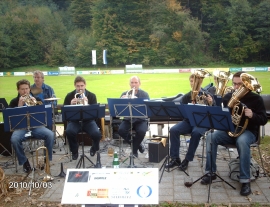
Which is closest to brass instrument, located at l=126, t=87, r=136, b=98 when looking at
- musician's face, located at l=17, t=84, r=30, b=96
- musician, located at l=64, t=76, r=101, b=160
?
musician, located at l=64, t=76, r=101, b=160

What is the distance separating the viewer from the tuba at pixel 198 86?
4.84 meters

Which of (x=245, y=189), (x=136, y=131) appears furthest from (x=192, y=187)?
(x=136, y=131)

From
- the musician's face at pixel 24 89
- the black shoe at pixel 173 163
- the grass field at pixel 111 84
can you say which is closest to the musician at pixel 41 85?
the musician's face at pixel 24 89

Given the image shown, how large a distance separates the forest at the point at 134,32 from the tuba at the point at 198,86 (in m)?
7.78

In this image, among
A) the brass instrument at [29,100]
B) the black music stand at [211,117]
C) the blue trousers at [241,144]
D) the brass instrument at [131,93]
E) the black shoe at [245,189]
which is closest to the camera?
the black music stand at [211,117]

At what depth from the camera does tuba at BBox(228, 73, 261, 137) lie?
3.94 metres

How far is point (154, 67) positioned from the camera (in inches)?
531

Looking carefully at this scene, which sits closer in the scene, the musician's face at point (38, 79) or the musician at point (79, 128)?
the musician at point (79, 128)

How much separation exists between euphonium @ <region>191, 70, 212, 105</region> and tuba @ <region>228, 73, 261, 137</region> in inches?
32.8

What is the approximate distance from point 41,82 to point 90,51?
279 inches

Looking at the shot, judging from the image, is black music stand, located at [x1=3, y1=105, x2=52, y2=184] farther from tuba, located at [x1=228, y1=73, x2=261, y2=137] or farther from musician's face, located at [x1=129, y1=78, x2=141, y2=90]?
tuba, located at [x1=228, y1=73, x2=261, y2=137]

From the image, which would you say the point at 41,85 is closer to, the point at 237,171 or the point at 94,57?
the point at 237,171
